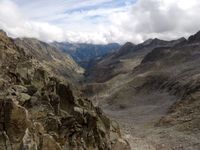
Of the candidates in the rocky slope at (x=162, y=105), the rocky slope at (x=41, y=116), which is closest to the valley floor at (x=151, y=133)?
the rocky slope at (x=162, y=105)

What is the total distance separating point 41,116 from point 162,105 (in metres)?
80.9

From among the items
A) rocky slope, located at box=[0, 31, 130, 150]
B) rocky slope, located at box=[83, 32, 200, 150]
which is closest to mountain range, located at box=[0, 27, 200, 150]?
rocky slope, located at box=[0, 31, 130, 150]

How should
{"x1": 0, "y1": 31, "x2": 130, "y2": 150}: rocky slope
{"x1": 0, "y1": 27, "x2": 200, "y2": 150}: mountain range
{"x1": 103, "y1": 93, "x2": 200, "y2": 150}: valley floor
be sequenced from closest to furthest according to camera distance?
{"x1": 0, "y1": 31, "x2": 130, "y2": 150}: rocky slope → {"x1": 0, "y1": 27, "x2": 200, "y2": 150}: mountain range → {"x1": 103, "y1": 93, "x2": 200, "y2": 150}: valley floor

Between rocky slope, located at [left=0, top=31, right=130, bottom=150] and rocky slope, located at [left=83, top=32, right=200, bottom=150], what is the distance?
1422cm

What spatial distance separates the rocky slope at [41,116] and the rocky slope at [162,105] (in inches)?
560

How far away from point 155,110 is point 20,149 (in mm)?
84203

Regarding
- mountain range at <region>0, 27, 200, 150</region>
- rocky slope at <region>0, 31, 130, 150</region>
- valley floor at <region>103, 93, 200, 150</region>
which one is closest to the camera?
rocky slope at <region>0, 31, 130, 150</region>

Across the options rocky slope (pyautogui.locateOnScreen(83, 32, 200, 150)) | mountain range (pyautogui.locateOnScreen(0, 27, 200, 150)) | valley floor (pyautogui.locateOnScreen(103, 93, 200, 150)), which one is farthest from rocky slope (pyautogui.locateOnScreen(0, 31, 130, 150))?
rocky slope (pyautogui.locateOnScreen(83, 32, 200, 150))

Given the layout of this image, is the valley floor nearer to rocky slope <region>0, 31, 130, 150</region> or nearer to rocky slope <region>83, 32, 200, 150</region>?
rocky slope <region>83, 32, 200, 150</region>

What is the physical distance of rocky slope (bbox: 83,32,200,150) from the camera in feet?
224

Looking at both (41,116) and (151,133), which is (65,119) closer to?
(41,116)

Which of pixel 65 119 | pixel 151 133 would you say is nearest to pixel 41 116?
pixel 65 119

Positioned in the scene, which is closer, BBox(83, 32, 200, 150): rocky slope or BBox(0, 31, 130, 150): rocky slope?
BBox(0, 31, 130, 150): rocky slope

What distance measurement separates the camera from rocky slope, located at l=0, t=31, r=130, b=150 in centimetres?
3241
